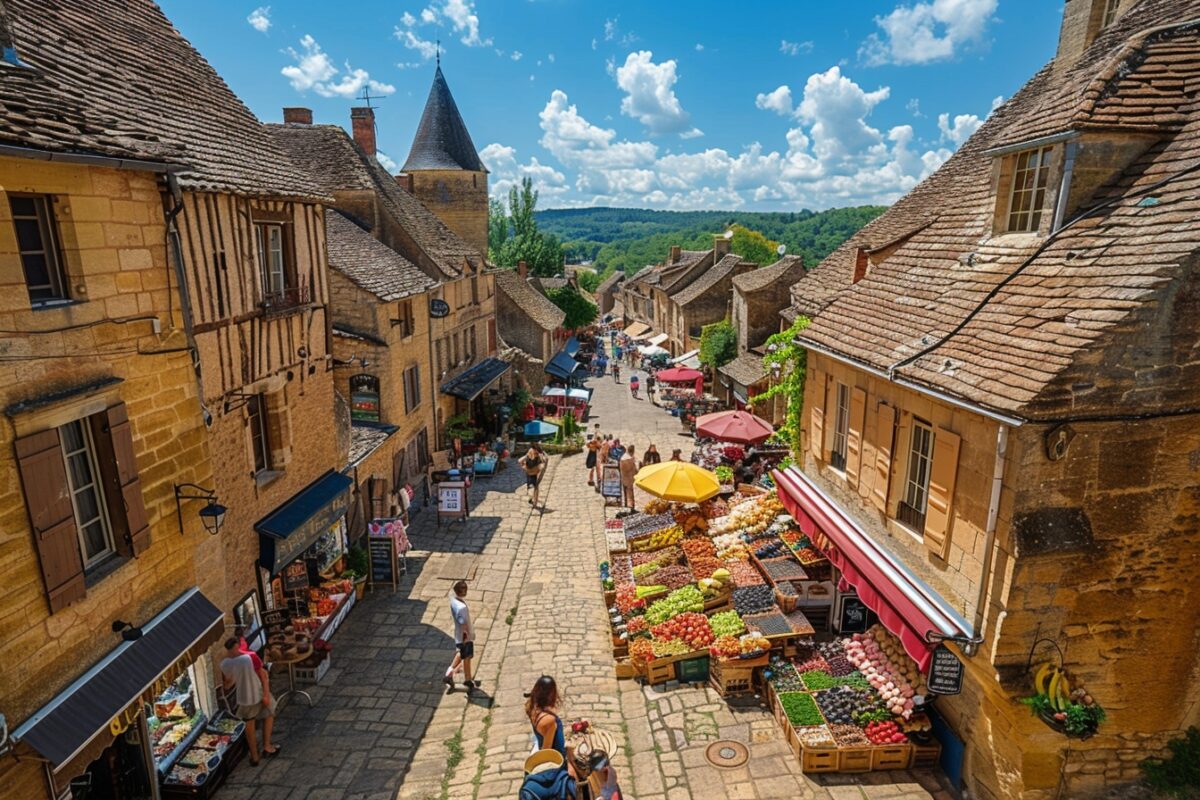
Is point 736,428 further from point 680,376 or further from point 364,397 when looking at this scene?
point 680,376

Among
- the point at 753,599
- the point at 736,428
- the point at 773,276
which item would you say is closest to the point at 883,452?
the point at 753,599

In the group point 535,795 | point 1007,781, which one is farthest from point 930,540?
point 535,795

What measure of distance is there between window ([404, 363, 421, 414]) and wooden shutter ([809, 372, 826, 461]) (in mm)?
11814

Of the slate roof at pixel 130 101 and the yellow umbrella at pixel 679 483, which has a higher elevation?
the slate roof at pixel 130 101

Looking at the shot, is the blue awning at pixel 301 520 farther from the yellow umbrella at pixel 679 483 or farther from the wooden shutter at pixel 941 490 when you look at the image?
the wooden shutter at pixel 941 490

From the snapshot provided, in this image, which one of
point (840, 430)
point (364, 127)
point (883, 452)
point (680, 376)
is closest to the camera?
point (883, 452)

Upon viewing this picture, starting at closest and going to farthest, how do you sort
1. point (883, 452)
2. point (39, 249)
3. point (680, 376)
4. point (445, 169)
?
1. point (39, 249)
2. point (883, 452)
3. point (680, 376)
4. point (445, 169)


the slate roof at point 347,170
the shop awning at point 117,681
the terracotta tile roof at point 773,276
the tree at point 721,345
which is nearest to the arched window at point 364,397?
the slate roof at point 347,170

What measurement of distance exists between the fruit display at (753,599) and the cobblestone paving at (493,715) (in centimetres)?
149

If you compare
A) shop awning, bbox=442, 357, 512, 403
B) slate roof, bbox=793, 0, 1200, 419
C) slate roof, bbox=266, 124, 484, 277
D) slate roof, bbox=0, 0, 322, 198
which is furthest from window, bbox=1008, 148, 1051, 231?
slate roof, bbox=266, 124, 484, 277

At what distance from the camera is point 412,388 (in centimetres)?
1903

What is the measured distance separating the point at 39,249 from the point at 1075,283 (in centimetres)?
999

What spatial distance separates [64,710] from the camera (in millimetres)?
5586

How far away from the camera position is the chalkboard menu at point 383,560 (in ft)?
42.7
